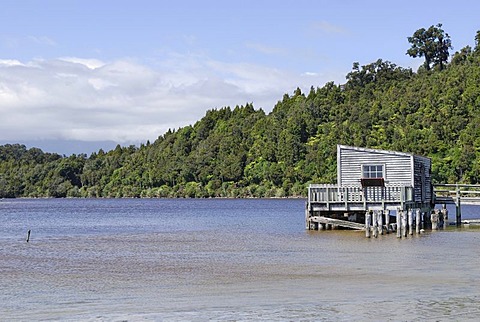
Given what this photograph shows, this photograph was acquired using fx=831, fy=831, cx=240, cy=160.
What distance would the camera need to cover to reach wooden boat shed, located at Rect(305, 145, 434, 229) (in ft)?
158

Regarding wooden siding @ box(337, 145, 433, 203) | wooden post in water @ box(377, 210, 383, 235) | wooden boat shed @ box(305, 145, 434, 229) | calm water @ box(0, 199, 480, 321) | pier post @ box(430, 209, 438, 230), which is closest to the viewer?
calm water @ box(0, 199, 480, 321)

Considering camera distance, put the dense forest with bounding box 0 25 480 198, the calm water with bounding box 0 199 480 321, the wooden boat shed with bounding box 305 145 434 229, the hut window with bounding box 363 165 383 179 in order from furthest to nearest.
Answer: the dense forest with bounding box 0 25 480 198, the hut window with bounding box 363 165 383 179, the wooden boat shed with bounding box 305 145 434 229, the calm water with bounding box 0 199 480 321

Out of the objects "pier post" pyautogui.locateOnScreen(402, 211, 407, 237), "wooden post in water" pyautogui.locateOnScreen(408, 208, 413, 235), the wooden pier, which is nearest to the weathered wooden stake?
the wooden pier

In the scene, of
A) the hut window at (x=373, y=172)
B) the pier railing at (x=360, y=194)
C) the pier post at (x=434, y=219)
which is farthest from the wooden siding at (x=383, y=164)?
the pier post at (x=434, y=219)

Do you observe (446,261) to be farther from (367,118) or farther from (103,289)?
(367,118)

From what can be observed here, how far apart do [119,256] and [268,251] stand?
6905 millimetres

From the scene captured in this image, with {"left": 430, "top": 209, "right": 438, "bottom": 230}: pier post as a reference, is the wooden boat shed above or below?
above

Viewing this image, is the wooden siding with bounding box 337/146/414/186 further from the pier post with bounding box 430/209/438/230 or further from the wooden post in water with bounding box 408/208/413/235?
the pier post with bounding box 430/209/438/230

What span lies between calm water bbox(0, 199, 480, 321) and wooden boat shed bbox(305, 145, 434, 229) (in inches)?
107

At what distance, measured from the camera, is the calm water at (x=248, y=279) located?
20875mm

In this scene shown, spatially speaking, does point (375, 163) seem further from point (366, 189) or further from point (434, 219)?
point (434, 219)

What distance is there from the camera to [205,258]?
3594 cm

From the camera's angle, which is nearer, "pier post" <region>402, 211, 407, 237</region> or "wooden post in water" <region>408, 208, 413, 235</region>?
"pier post" <region>402, 211, 407, 237</region>

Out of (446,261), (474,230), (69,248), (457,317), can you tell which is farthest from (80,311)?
(474,230)
